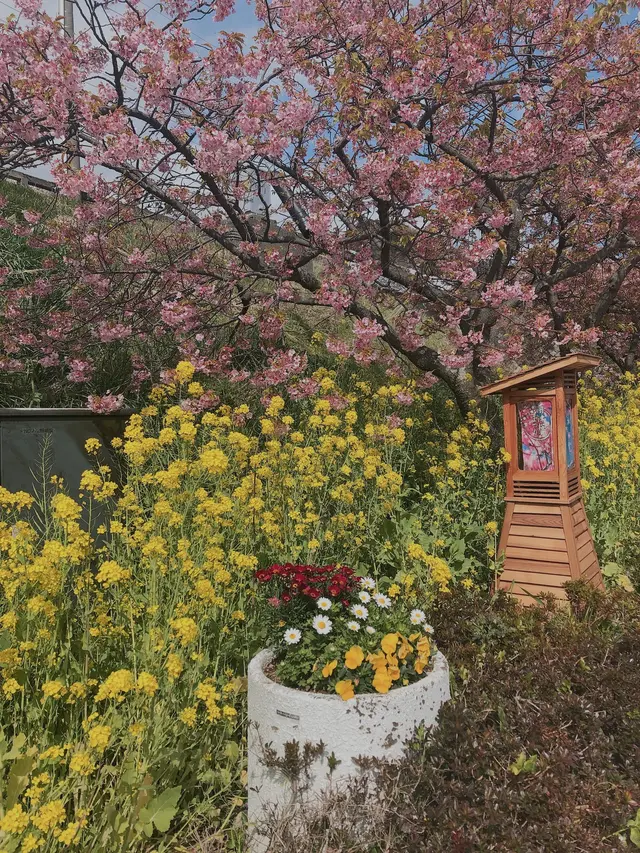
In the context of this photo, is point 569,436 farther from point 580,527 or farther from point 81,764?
point 81,764

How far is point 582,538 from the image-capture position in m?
3.80

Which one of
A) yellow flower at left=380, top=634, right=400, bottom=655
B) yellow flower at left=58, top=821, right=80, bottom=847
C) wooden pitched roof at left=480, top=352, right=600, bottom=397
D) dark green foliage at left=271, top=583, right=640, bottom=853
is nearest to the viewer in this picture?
yellow flower at left=58, top=821, right=80, bottom=847

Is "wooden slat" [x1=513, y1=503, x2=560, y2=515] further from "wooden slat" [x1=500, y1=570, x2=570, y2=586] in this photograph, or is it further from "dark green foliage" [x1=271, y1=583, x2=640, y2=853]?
"dark green foliage" [x1=271, y1=583, x2=640, y2=853]

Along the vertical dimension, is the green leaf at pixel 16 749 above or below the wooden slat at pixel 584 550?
below

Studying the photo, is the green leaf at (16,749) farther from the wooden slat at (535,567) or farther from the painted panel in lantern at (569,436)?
the painted panel in lantern at (569,436)

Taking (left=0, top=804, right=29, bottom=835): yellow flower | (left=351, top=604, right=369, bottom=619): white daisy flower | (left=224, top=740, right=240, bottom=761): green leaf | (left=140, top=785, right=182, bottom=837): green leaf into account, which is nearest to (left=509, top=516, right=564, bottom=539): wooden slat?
(left=351, top=604, right=369, bottom=619): white daisy flower

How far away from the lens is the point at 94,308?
515cm

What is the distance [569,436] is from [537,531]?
623mm

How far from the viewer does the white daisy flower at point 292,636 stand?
2229 mm

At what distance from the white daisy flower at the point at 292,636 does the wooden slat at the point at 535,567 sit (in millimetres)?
1908

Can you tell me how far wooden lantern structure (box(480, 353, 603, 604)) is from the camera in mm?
3615

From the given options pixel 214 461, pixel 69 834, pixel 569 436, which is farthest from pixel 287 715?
pixel 569 436

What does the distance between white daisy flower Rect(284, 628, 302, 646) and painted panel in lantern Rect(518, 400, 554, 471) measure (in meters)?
2.11

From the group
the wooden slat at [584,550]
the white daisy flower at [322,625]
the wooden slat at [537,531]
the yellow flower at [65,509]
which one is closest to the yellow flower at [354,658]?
the white daisy flower at [322,625]
